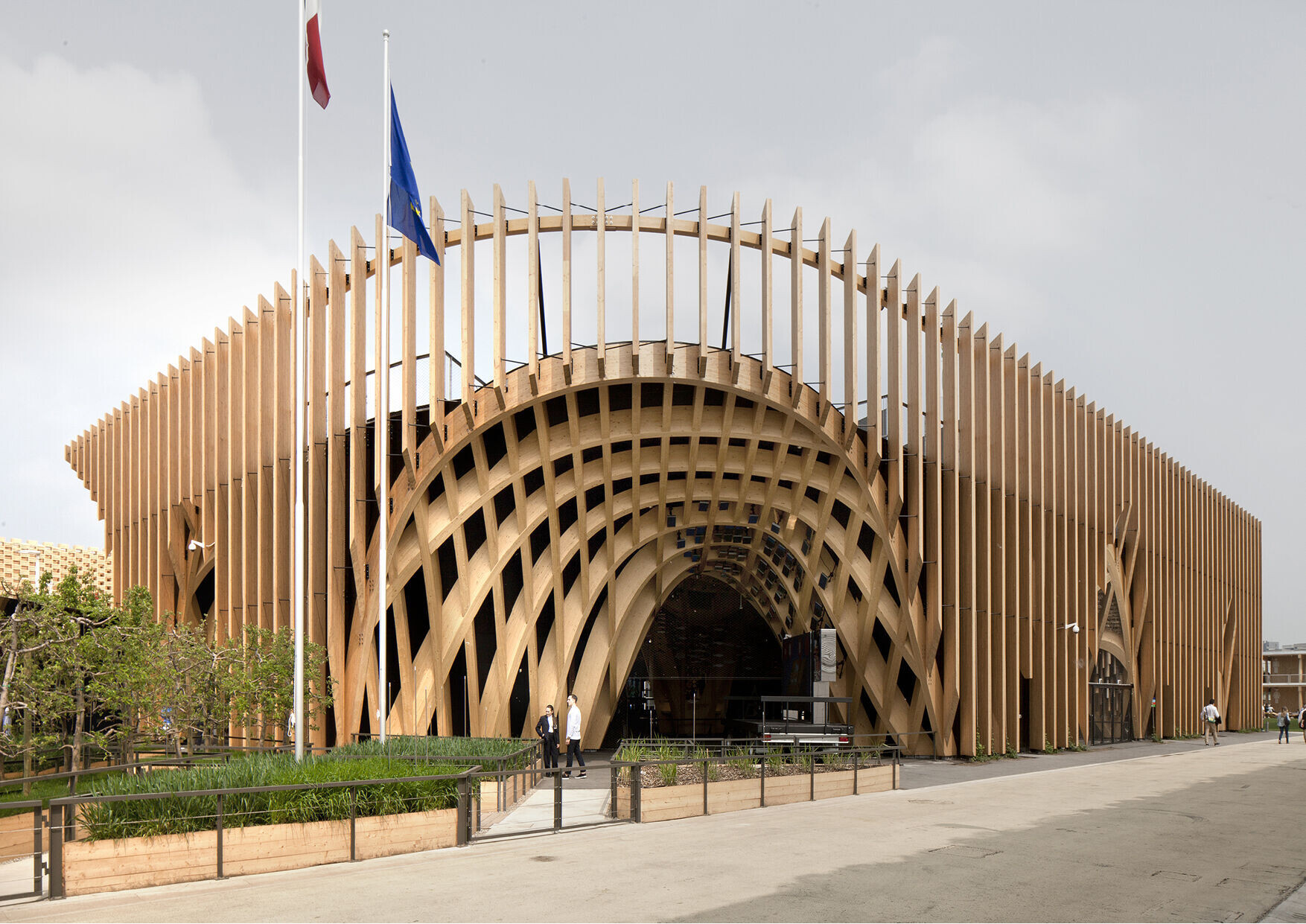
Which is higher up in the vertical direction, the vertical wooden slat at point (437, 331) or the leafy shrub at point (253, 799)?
the vertical wooden slat at point (437, 331)

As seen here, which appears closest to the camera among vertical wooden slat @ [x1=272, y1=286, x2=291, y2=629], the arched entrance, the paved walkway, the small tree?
the paved walkway

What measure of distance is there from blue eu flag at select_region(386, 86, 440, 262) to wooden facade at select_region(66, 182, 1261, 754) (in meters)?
7.07

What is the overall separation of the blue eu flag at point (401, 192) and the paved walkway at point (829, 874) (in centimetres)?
1136

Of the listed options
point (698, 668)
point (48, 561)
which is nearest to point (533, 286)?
point (698, 668)

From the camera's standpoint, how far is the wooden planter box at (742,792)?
16.4 m

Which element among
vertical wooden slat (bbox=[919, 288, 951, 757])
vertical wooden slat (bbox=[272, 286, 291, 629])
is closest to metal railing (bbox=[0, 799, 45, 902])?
vertical wooden slat (bbox=[272, 286, 291, 629])

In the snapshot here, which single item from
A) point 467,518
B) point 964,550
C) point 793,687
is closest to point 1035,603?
point 964,550

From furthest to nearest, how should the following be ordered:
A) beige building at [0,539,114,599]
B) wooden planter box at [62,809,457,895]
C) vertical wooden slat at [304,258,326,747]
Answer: beige building at [0,539,114,599]
vertical wooden slat at [304,258,326,747]
wooden planter box at [62,809,457,895]

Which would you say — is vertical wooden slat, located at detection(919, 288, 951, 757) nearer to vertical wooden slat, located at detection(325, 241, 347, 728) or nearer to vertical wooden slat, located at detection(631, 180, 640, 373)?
vertical wooden slat, located at detection(631, 180, 640, 373)

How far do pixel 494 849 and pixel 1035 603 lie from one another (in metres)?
27.8

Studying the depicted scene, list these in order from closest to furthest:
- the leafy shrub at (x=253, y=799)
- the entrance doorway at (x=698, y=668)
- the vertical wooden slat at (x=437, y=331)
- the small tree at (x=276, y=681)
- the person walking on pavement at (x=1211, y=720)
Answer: the leafy shrub at (x=253, y=799)
the small tree at (x=276, y=681)
the vertical wooden slat at (x=437, y=331)
the entrance doorway at (x=698, y=668)
the person walking on pavement at (x=1211, y=720)

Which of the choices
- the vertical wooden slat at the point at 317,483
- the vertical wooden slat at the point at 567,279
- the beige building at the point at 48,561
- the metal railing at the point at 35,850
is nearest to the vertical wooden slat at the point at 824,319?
the vertical wooden slat at the point at 567,279

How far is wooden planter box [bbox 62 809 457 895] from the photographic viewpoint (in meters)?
11.1

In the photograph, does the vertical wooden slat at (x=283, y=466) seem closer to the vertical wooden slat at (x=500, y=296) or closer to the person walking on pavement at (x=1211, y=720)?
the vertical wooden slat at (x=500, y=296)
